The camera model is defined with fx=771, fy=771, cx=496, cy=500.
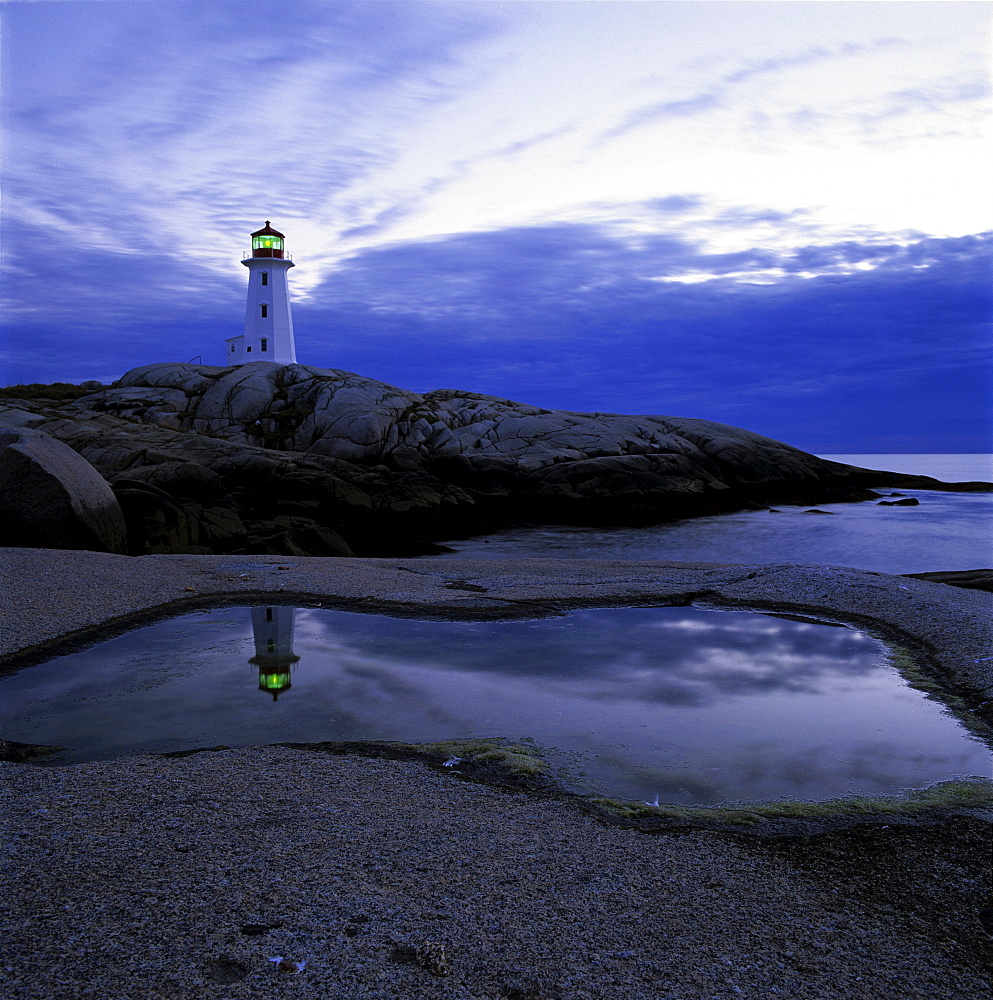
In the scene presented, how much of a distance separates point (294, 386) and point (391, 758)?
3771 cm

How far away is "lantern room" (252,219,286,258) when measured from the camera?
4869 cm

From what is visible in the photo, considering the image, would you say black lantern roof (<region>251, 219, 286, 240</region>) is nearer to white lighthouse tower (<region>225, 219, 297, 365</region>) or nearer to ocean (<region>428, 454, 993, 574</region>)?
white lighthouse tower (<region>225, 219, 297, 365</region>)

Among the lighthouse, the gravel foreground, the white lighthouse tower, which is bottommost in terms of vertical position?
the gravel foreground

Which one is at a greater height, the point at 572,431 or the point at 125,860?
the point at 572,431

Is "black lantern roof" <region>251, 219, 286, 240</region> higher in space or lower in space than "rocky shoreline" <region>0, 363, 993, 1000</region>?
higher

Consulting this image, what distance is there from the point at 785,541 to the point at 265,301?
35.2 meters

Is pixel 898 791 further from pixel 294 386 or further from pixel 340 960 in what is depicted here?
pixel 294 386

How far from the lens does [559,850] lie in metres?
4.16

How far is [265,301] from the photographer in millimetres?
48562

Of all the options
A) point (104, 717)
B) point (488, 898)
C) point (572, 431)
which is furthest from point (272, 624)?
point (572, 431)

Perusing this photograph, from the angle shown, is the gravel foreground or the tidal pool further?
the tidal pool

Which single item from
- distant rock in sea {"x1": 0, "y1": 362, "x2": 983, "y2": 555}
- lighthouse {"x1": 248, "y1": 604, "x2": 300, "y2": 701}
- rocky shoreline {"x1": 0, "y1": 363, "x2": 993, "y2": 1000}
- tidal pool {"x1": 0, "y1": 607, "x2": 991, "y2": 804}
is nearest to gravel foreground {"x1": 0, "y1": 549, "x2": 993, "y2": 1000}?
rocky shoreline {"x1": 0, "y1": 363, "x2": 993, "y2": 1000}

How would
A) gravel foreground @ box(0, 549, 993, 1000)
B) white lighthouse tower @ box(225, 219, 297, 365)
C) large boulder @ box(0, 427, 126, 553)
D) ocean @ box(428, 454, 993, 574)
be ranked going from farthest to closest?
1. white lighthouse tower @ box(225, 219, 297, 365)
2. ocean @ box(428, 454, 993, 574)
3. large boulder @ box(0, 427, 126, 553)
4. gravel foreground @ box(0, 549, 993, 1000)

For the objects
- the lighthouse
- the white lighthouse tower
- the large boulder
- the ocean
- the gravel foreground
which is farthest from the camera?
the white lighthouse tower
